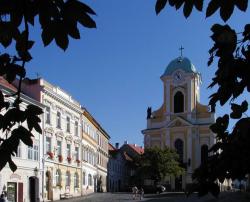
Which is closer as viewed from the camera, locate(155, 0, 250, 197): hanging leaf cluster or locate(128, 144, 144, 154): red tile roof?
locate(155, 0, 250, 197): hanging leaf cluster

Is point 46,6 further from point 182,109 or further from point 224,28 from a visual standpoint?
point 182,109

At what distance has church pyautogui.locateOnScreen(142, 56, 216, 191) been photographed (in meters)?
66.5

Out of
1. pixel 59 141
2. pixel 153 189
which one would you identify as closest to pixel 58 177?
pixel 59 141

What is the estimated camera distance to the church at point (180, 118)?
66.5 meters

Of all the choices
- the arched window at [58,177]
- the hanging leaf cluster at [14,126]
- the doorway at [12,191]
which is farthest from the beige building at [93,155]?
the hanging leaf cluster at [14,126]

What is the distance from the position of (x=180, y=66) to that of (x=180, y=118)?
24.2ft

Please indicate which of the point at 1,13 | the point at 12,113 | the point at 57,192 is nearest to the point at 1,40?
the point at 1,13

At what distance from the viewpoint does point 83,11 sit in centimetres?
270

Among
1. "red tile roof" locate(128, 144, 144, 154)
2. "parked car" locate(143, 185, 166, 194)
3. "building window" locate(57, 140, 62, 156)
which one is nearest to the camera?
"building window" locate(57, 140, 62, 156)

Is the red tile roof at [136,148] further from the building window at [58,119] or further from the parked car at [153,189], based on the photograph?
the building window at [58,119]

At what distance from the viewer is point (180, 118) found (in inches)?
2670

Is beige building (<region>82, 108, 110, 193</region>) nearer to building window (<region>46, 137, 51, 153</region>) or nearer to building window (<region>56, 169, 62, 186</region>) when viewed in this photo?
building window (<region>56, 169, 62, 186</region>)

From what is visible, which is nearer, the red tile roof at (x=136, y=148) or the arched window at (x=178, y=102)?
the arched window at (x=178, y=102)

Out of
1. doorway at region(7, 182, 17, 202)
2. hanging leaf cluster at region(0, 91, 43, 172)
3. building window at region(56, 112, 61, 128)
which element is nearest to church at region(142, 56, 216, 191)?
building window at region(56, 112, 61, 128)
